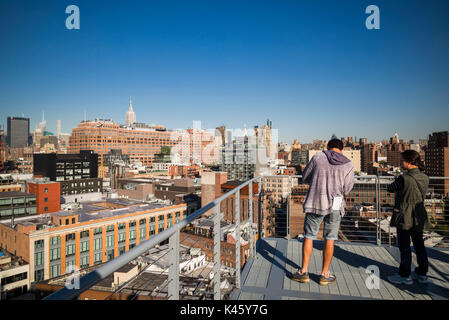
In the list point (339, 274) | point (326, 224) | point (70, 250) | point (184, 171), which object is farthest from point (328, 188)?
point (184, 171)

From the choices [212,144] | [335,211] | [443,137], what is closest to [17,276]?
[335,211]

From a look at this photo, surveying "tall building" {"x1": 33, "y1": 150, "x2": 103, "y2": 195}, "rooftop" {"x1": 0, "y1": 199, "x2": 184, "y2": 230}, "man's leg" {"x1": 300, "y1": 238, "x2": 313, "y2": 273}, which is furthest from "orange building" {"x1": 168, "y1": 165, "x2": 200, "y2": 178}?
"man's leg" {"x1": 300, "y1": 238, "x2": 313, "y2": 273}

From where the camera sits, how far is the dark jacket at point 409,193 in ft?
10.3

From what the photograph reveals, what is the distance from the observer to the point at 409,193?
10.3 ft

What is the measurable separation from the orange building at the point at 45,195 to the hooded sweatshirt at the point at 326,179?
1295 inches

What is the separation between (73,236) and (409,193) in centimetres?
2415

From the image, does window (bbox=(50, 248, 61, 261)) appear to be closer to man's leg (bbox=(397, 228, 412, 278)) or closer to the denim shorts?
the denim shorts

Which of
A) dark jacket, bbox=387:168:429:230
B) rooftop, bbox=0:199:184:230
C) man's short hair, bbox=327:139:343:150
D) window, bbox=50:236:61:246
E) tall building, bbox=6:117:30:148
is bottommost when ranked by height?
window, bbox=50:236:61:246

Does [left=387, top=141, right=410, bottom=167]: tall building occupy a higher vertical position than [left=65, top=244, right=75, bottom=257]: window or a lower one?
higher

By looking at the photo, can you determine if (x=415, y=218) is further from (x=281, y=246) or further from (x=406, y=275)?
(x=281, y=246)

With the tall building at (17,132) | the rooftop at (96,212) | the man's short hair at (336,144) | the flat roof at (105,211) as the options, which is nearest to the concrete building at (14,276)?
the rooftop at (96,212)

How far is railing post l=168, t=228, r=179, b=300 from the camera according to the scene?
1.60 m

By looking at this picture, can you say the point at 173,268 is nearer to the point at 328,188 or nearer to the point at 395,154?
the point at 328,188

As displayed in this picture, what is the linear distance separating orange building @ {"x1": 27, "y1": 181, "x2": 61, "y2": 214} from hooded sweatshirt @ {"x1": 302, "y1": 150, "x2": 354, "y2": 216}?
32901 mm
